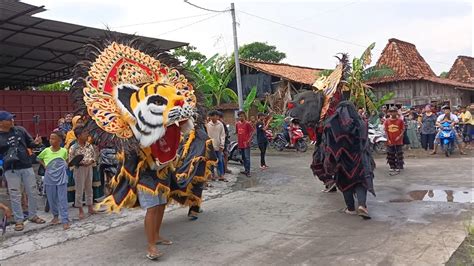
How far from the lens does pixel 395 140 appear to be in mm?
9164

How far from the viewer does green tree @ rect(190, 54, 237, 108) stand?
18.5 meters

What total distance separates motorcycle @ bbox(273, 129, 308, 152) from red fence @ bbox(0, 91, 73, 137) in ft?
23.9

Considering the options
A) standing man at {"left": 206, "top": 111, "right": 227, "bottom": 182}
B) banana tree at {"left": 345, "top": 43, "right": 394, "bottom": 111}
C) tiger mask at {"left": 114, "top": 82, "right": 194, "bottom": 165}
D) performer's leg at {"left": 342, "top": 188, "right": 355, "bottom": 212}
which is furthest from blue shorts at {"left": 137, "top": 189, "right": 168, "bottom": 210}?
banana tree at {"left": 345, "top": 43, "right": 394, "bottom": 111}

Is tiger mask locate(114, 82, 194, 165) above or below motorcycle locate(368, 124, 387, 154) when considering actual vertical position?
above

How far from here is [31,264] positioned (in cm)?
442

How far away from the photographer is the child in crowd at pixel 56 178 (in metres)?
5.66

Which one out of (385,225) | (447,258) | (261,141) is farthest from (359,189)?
(261,141)

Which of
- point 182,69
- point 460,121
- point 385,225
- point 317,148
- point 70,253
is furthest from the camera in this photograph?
point 460,121

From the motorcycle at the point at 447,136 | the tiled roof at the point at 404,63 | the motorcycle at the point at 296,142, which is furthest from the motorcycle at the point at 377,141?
the tiled roof at the point at 404,63

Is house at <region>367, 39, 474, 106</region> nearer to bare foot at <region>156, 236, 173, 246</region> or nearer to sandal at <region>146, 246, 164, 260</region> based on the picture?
bare foot at <region>156, 236, 173, 246</region>

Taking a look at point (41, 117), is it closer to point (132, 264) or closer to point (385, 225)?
point (132, 264)

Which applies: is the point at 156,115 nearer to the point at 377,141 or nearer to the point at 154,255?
the point at 154,255

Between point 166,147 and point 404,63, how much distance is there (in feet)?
58.3

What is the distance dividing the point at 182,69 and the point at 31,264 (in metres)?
2.81
